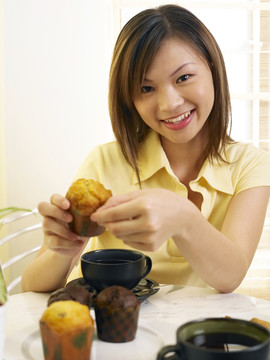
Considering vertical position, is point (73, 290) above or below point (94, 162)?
below

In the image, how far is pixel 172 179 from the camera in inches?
62.0

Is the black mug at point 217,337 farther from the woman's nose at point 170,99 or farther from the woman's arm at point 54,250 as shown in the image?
the woman's nose at point 170,99

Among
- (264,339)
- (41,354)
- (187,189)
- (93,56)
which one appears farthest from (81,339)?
(93,56)

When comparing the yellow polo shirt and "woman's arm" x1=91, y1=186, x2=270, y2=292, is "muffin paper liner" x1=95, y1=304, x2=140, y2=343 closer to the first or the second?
"woman's arm" x1=91, y1=186, x2=270, y2=292

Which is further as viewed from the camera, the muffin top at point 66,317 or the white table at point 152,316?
the white table at point 152,316

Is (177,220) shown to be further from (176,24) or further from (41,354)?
(176,24)

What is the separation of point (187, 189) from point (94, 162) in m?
0.31

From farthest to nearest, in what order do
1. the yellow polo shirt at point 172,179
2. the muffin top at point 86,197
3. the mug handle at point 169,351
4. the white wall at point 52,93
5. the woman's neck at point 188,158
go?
the white wall at point 52,93 → the woman's neck at point 188,158 → the yellow polo shirt at point 172,179 → the muffin top at point 86,197 → the mug handle at point 169,351

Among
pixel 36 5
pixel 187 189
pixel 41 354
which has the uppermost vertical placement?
pixel 36 5

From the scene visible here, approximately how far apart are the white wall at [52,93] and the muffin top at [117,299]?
2107 mm

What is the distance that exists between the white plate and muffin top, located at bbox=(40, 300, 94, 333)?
126mm

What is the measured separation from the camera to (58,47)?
2963mm

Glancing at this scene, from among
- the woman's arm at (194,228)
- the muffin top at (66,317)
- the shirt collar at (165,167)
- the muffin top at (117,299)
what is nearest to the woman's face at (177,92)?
the shirt collar at (165,167)

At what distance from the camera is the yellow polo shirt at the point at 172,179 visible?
1.53 meters
